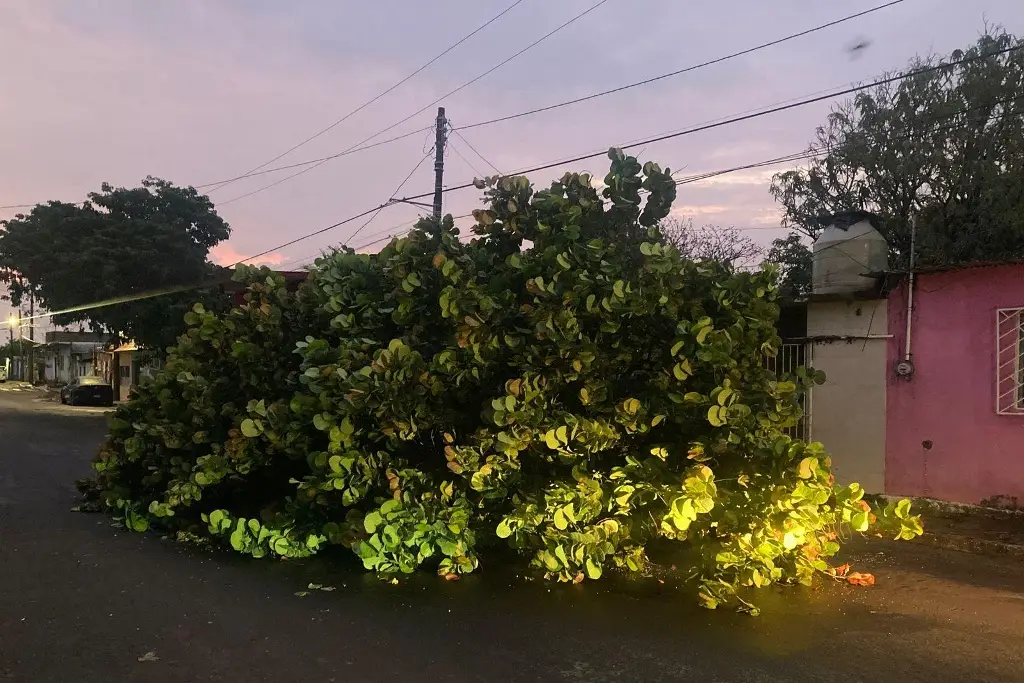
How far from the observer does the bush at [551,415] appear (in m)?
5.45

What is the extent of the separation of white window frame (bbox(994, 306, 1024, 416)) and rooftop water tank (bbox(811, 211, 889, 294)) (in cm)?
149

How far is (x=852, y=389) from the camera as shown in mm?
9164

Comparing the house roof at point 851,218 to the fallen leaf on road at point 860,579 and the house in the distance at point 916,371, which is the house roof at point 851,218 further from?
the fallen leaf on road at point 860,579

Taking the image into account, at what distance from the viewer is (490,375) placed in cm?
605

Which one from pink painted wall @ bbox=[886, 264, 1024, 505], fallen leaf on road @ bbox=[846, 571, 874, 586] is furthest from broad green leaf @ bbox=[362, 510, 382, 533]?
pink painted wall @ bbox=[886, 264, 1024, 505]

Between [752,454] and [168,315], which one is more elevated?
[168,315]

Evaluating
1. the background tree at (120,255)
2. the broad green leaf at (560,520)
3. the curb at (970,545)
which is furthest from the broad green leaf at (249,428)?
A: the background tree at (120,255)

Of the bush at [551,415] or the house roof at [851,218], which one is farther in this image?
the house roof at [851,218]

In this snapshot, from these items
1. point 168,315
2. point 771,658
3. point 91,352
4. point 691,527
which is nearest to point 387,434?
point 691,527

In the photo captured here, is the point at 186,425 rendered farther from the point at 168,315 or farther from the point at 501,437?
the point at 168,315

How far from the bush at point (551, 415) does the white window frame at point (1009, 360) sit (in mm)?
3435

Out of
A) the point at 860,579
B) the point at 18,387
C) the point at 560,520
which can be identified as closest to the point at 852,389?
the point at 860,579

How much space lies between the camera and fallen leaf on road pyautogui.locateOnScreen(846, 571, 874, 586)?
5.73 meters

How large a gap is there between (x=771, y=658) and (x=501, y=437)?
224 cm
